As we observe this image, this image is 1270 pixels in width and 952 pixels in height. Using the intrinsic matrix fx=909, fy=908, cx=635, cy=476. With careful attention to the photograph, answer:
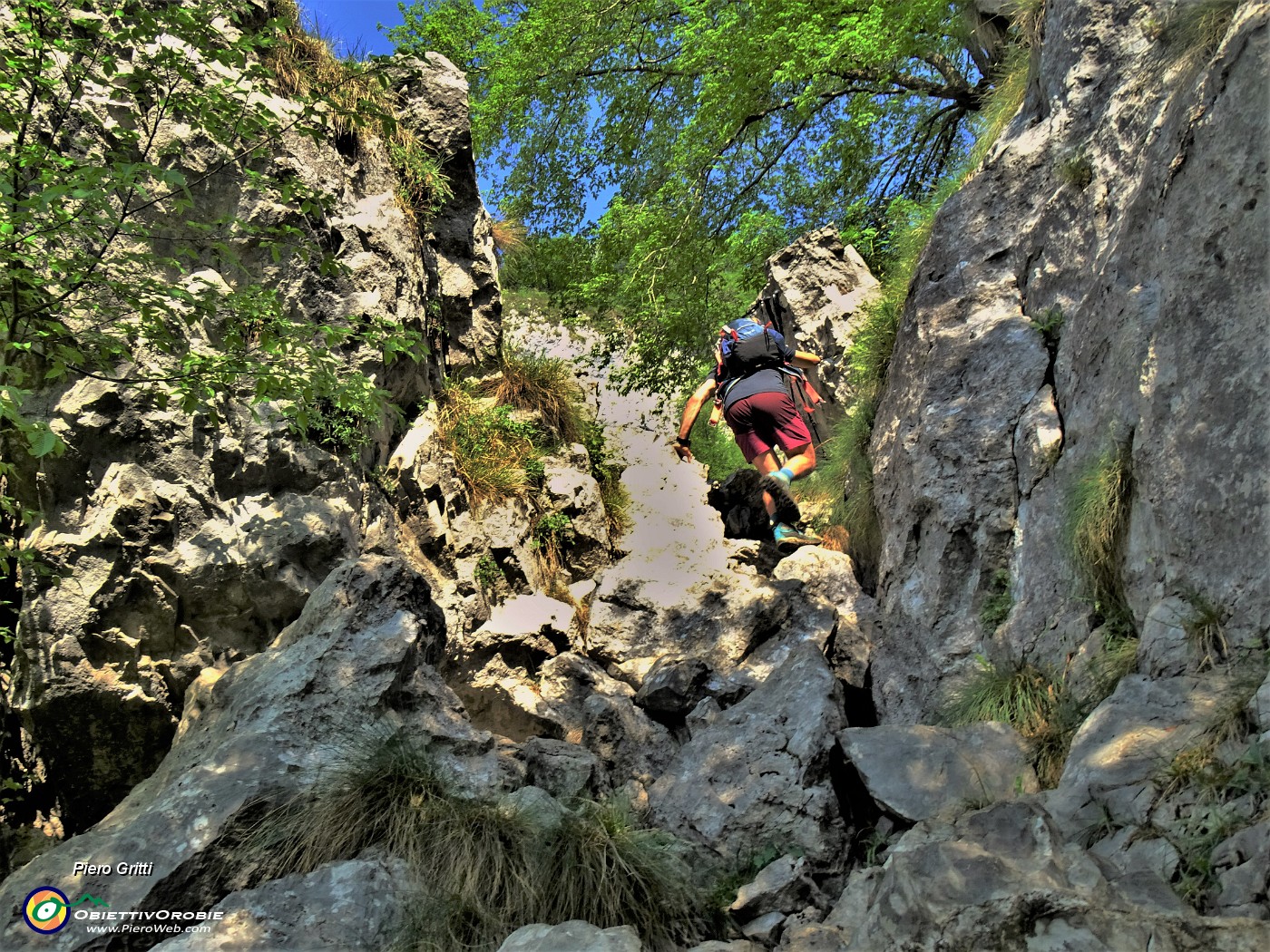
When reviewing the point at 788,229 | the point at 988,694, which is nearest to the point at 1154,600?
the point at 988,694

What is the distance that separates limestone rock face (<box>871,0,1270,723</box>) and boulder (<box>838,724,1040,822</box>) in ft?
2.39

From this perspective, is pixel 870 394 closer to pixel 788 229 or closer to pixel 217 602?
pixel 217 602

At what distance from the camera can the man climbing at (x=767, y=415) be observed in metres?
7.97

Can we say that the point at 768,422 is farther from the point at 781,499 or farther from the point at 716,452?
the point at 716,452

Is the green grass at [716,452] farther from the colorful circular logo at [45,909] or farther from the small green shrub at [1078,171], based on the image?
the colorful circular logo at [45,909]

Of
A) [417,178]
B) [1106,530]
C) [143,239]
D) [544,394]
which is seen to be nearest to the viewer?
[1106,530]

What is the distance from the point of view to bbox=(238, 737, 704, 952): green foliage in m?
3.99

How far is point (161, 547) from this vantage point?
6.18 meters

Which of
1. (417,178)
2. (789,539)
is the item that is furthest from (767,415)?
(417,178)

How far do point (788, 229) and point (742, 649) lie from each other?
8.78 metres

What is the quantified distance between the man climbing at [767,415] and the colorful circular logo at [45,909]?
5619 mm

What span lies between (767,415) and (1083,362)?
326 centimetres

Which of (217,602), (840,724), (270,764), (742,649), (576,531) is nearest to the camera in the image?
(270,764)

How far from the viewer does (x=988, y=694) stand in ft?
15.7
